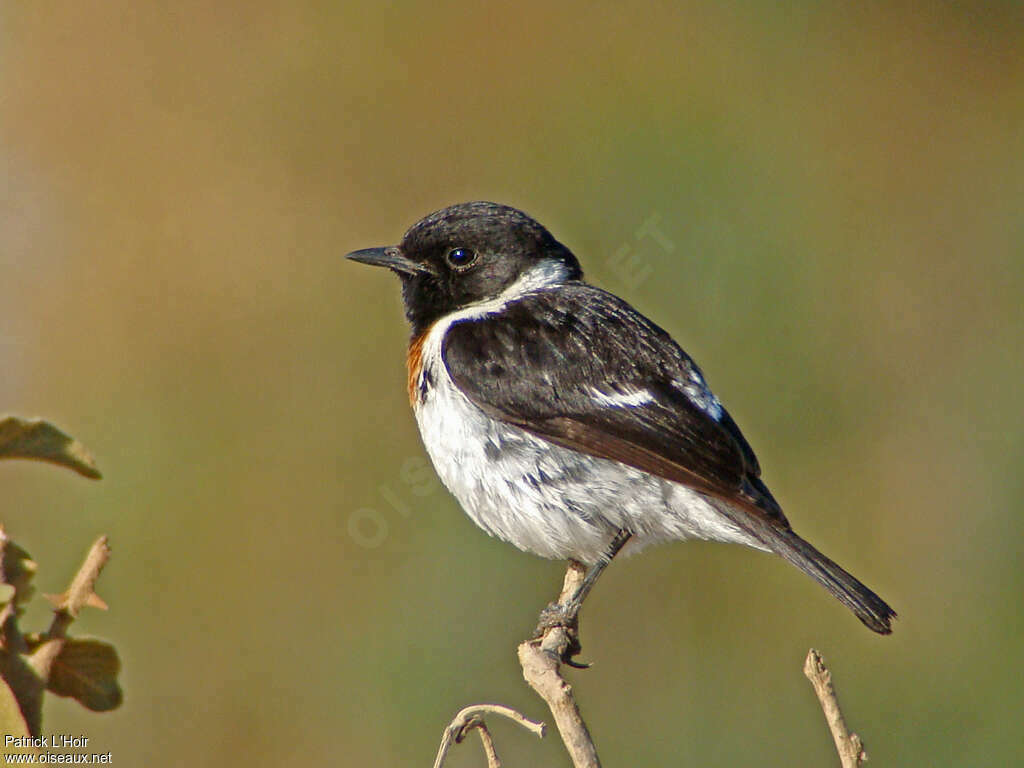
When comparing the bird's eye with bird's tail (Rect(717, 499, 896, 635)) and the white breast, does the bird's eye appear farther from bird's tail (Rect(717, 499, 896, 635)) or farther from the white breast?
bird's tail (Rect(717, 499, 896, 635))

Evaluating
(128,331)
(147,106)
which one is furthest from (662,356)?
(147,106)

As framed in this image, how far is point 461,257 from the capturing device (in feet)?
13.8

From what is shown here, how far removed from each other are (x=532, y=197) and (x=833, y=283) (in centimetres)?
151

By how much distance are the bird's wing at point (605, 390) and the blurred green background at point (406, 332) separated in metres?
1.16

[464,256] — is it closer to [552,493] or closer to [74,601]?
[552,493]

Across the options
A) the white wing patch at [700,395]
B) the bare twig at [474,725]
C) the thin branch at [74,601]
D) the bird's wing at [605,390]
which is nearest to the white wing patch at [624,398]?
the bird's wing at [605,390]

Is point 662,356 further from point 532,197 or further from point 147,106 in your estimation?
point 147,106

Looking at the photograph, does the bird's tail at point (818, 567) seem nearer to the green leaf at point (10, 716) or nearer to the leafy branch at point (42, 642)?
the leafy branch at point (42, 642)

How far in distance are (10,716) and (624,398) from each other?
2396 mm

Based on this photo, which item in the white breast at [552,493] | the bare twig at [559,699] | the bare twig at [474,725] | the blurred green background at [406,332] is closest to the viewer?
the bare twig at [559,699]

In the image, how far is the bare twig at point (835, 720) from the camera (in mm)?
1906

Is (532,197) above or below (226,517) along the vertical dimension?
above

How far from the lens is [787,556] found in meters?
3.42

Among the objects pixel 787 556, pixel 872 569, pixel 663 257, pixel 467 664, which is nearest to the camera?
pixel 787 556
